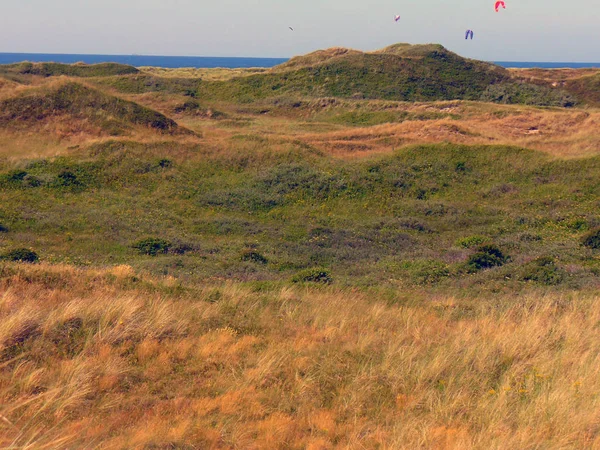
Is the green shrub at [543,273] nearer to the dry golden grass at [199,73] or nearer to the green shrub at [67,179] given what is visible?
the green shrub at [67,179]

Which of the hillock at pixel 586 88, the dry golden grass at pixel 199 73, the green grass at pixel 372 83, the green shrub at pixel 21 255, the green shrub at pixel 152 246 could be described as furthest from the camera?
the dry golden grass at pixel 199 73

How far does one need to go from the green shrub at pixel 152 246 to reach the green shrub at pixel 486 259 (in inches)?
368

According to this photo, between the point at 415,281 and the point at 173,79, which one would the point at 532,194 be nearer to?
the point at 415,281

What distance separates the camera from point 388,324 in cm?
812

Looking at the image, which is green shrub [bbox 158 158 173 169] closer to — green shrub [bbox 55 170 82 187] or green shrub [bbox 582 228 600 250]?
green shrub [bbox 55 170 82 187]

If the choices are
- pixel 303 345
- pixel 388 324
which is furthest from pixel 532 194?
pixel 303 345

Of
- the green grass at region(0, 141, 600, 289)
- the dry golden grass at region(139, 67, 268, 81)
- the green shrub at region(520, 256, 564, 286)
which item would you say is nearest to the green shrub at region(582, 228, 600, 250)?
the green grass at region(0, 141, 600, 289)

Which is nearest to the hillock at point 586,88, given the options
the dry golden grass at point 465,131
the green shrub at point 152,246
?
the dry golden grass at point 465,131

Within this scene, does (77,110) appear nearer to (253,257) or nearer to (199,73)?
(253,257)

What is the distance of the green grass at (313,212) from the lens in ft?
51.7

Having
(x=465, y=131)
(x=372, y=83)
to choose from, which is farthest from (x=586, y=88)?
(x=465, y=131)

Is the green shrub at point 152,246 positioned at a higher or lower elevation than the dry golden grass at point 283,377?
lower

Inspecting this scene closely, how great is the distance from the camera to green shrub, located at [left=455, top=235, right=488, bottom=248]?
18.5 meters

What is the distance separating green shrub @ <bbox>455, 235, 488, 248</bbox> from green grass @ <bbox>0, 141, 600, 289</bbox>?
9 centimetres
